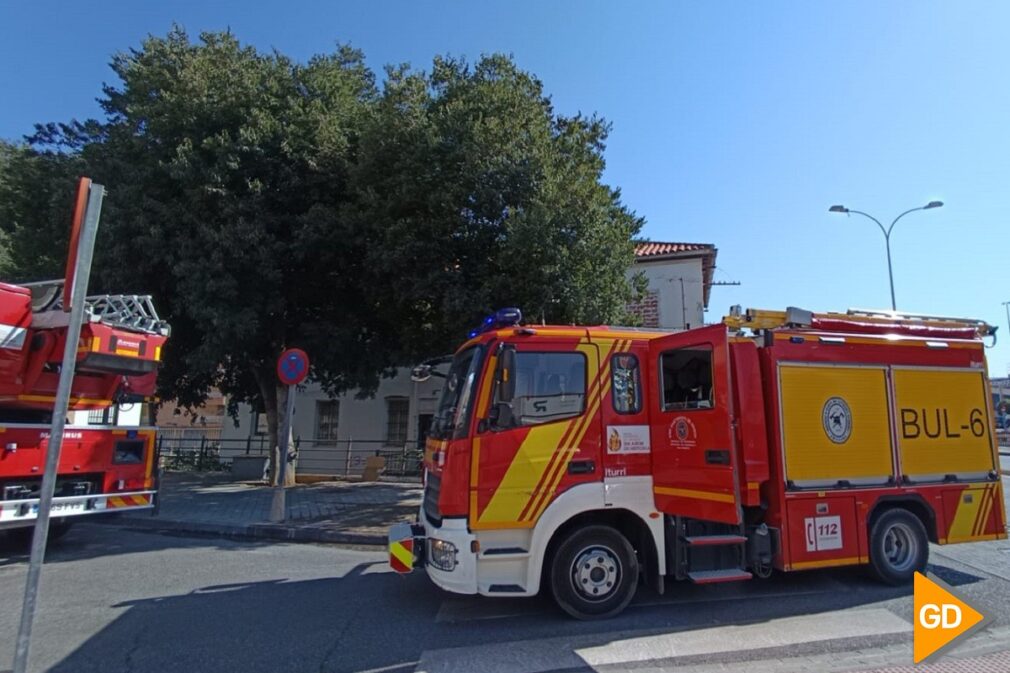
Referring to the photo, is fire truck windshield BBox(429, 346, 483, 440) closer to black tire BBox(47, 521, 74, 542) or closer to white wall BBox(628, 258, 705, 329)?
black tire BBox(47, 521, 74, 542)

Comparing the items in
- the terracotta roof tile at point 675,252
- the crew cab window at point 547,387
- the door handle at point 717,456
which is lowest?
the door handle at point 717,456

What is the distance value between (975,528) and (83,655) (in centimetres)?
858

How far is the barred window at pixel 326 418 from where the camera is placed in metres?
26.1

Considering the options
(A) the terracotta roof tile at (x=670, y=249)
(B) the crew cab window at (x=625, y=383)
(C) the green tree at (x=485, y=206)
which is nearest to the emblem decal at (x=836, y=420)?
(B) the crew cab window at (x=625, y=383)

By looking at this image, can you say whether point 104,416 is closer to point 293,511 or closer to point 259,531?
point 259,531

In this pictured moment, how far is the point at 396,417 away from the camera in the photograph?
25422 millimetres

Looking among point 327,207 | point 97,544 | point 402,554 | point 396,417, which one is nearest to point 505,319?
point 402,554

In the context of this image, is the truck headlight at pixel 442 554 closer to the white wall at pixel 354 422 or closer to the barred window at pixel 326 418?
the white wall at pixel 354 422

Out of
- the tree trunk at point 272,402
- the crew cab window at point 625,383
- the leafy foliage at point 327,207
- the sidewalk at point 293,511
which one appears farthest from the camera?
the tree trunk at point 272,402

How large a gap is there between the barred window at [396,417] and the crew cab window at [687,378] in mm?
20106

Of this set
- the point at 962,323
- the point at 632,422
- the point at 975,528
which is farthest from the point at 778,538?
the point at 962,323

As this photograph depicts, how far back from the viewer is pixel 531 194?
10828 millimetres

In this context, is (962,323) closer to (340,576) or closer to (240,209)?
(340,576)

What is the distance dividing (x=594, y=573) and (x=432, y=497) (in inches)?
64.3
